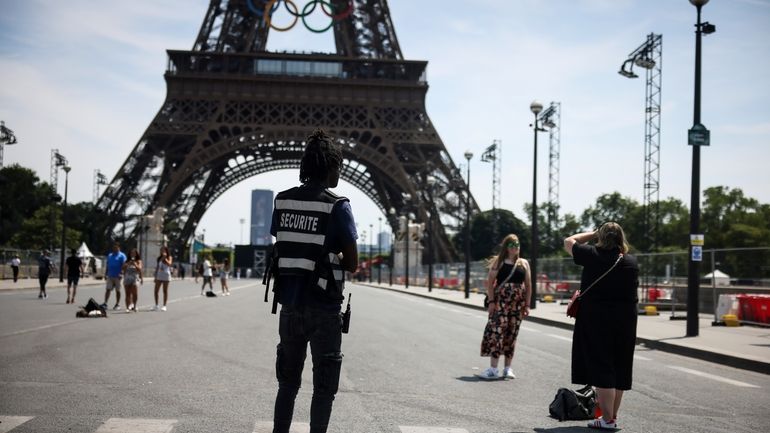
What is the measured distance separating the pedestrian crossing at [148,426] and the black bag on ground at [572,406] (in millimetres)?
998

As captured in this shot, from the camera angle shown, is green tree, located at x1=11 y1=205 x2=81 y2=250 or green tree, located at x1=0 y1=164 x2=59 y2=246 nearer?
green tree, located at x1=11 y1=205 x2=81 y2=250

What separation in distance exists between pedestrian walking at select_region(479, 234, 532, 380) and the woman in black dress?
311 cm

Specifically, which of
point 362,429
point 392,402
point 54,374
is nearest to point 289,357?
point 362,429

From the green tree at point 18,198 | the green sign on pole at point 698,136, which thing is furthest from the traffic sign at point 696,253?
the green tree at point 18,198

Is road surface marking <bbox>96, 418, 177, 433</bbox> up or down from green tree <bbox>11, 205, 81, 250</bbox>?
down

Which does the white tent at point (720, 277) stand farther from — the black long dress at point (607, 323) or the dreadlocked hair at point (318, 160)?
the dreadlocked hair at point (318, 160)

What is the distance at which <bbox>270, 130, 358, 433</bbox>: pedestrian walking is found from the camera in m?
4.72

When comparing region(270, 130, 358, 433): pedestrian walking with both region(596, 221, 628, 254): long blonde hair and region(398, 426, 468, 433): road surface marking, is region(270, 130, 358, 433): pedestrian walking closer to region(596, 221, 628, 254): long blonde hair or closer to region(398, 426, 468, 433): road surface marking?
region(398, 426, 468, 433): road surface marking

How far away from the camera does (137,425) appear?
20.5 feet

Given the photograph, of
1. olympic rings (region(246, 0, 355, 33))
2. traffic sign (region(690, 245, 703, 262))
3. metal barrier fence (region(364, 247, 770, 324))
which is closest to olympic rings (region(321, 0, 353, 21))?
olympic rings (region(246, 0, 355, 33))

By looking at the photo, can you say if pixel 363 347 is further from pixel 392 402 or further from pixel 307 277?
pixel 307 277

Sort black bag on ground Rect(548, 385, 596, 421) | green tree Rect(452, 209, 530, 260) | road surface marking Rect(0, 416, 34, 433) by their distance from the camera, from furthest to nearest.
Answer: green tree Rect(452, 209, 530, 260), black bag on ground Rect(548, 385, 596, 421), road surface marking Rect(0, 416, 34, 433)

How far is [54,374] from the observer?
29.0 feet

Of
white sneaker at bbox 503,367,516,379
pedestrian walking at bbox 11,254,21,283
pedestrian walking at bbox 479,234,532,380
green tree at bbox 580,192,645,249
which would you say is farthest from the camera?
green tree at bbox 580,192,645,249
